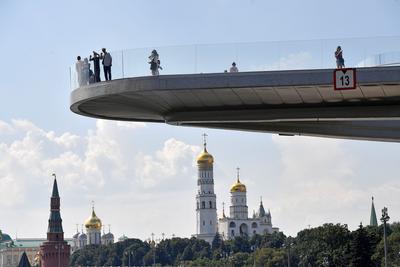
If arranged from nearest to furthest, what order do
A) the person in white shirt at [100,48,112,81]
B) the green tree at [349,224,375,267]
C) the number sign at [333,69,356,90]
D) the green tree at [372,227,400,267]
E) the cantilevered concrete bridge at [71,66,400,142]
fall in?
the number sign at [333,69,356,90]
the cantilevered concrete bridge at [71,66,400,142]
the person in white shirt at [100,48,112,81]
the green tree at [372,227,400,267]
the green tree at [349,224,375,267]

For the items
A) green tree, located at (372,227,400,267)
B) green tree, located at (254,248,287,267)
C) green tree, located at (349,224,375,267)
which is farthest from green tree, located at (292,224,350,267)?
green tree, located at (254,248,287,267)

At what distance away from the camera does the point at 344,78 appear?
3625cm

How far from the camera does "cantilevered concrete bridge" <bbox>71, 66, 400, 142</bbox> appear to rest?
36.8 metres

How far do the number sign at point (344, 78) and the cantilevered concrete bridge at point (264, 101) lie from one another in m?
0.16

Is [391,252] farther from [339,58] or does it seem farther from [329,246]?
[339,58]

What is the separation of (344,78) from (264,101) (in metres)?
3.72

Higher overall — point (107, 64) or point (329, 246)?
point (329, 246)

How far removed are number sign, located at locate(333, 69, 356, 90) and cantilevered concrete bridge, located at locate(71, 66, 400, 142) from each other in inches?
6.2

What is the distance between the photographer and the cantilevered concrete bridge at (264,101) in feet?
121

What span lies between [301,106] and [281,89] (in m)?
2.74

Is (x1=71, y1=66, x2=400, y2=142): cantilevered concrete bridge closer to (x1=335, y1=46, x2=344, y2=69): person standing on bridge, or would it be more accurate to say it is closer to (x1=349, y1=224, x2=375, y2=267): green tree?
(x1=335, y1=46, x2=344, y2=69): person standing on bridge

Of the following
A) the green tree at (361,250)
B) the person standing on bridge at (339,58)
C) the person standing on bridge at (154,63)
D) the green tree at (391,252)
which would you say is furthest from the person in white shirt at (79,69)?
the green tree at (361,250)

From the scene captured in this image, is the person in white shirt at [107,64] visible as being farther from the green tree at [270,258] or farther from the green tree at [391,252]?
the green tree at [270,258]

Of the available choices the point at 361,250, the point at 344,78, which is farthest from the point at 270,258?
the point at 344,78
